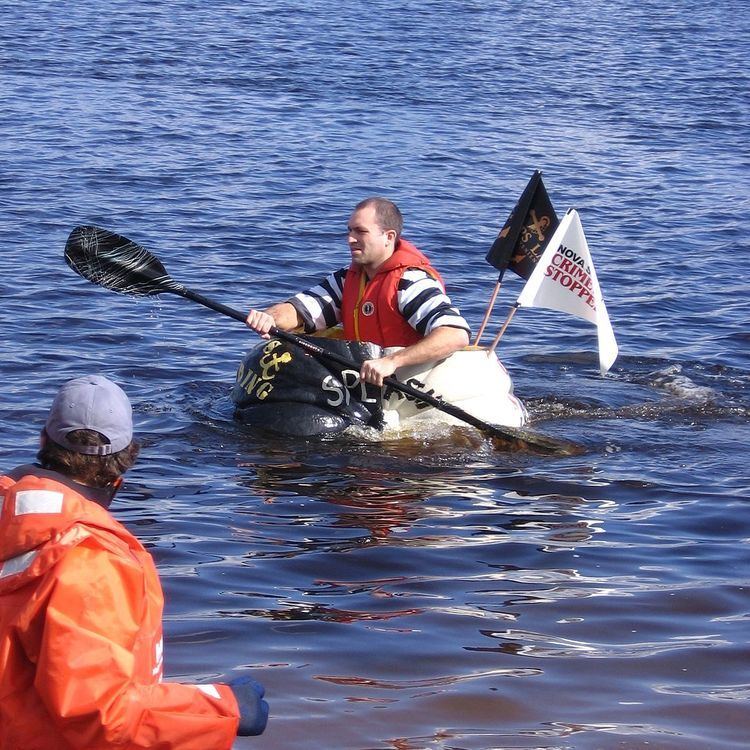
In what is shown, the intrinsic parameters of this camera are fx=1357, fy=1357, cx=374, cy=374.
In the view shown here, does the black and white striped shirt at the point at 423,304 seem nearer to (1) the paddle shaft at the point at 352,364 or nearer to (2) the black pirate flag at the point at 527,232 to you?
(1) the paddle shaft at the point at 352,364

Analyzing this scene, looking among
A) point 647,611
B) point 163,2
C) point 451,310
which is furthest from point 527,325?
point 163,2

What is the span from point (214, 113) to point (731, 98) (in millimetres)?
7413

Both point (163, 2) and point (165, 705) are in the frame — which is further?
point (163, 2)

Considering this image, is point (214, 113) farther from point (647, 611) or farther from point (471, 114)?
point (647, 611)

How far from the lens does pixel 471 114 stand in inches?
712

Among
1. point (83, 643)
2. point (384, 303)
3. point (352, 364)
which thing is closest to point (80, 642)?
point (83, 643)

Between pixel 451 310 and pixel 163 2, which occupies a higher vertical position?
pixel 163 2

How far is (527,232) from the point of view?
26.5 ft

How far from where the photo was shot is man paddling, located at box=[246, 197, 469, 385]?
274 inches

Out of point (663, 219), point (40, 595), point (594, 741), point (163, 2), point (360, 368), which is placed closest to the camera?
point (40, 595)

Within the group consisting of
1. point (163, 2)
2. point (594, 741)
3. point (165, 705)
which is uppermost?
point (163, 2)

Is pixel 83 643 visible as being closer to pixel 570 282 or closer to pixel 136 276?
pixel 136 276

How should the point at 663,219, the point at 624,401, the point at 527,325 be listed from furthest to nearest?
the point at 663,219 → the point at 527,325 → the point at 624,401

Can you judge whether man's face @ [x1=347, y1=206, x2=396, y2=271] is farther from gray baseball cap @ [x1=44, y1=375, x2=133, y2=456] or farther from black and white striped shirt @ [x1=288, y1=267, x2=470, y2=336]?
gray baseball cap @ [x1=44, y1=375, x2=133, y2=456]
